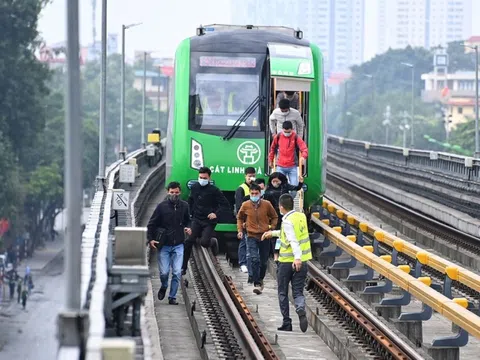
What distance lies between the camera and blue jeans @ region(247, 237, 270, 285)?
68.7 feet

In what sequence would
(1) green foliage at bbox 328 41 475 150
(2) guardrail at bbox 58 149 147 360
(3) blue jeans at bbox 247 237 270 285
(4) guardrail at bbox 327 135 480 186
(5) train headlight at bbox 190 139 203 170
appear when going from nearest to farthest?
(2) guardrail at bbox 58 149 147 360, (3) blue jeans at bbox 247 237 270 285, (5) train headlight at bbox 190 139 203 170, (4) guardrail at bbox 327 135 480 186, (1) green foliage at bbox 328 41 475 150

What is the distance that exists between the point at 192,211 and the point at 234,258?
4187mm

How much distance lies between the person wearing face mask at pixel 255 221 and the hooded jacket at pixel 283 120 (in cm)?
313

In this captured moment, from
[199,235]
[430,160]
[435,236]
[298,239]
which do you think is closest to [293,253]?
[298,239]

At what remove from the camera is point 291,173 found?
77.4 feet

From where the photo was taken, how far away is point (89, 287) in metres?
11.7

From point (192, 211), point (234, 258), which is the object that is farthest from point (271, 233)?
point (234, 258)

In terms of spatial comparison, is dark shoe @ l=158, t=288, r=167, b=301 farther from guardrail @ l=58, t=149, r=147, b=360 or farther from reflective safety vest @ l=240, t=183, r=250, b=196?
reflective safety vest @ l=240, t=183, r=250, b=196

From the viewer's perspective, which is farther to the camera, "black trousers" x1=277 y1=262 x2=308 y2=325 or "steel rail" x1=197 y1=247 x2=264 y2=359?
"black trousers" x1=277 y1=262 x2=308 y2=325

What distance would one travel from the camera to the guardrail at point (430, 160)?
37188mm

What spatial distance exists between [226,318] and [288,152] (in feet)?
15.9

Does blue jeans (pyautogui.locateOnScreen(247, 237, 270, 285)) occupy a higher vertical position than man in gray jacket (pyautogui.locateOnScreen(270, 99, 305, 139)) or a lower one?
lower

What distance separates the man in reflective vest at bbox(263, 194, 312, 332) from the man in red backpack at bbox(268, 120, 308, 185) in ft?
17.3

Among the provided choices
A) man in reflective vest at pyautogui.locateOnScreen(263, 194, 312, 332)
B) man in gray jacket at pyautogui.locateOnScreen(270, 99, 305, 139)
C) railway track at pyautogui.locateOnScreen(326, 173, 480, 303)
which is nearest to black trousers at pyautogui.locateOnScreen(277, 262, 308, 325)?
man in reflective vest at pyautogui.locateOnScreen(263, 194, 312, 332)
